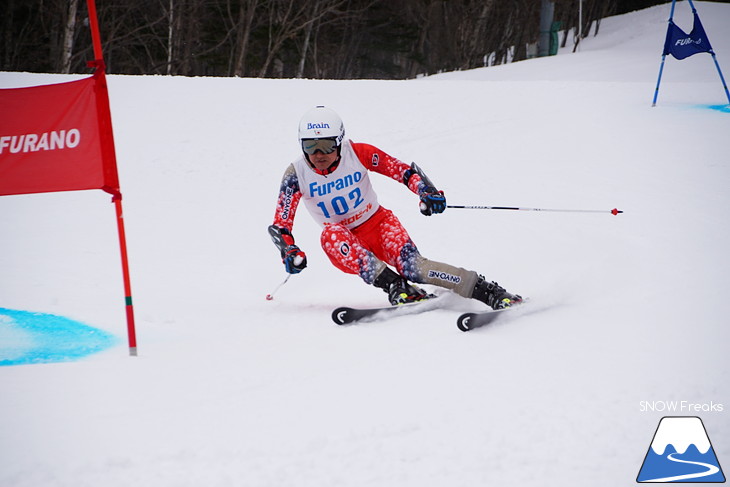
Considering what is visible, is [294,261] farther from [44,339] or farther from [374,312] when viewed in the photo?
[44,339]

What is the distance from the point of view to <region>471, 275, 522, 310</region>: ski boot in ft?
13.4

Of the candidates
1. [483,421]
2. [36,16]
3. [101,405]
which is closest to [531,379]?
[483,421]

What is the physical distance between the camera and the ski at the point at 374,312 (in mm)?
4164

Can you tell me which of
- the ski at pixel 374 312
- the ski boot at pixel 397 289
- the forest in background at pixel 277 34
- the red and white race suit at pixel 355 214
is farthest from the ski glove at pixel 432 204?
the forest in background at pixel 277 34

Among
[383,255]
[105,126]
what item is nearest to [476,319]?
[383,255]

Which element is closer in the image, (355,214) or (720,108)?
(355,214)

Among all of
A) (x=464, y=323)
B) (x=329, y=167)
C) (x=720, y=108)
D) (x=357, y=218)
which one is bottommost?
(x=464, y=323)

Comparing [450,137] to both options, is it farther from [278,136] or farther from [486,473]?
[486,473]

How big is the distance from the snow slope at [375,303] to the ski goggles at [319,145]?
1116 millimetres

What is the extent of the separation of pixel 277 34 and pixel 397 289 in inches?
757

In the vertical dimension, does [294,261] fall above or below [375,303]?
above

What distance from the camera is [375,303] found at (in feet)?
16.2

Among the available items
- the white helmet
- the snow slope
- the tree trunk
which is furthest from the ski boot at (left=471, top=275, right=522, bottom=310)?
the tree trunk

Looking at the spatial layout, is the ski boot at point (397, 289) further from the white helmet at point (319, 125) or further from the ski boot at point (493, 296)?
the white helmet at point (319, 125)
